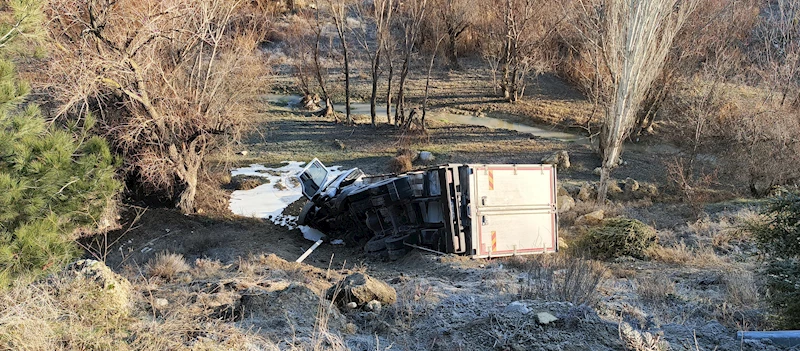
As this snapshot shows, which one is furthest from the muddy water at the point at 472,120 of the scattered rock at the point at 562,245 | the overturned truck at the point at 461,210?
the overturned truck at the point at 461,210

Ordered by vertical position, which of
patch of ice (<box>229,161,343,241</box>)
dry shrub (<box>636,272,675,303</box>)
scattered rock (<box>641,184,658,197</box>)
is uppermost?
dry shrub (<box>636,272,675,303</box>)

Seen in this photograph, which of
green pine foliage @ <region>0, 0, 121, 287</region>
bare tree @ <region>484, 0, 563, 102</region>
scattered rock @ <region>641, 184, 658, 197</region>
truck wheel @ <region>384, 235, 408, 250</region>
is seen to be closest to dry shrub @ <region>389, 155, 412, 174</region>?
scattered rock @ <region>641, 184, 658, 197</region>

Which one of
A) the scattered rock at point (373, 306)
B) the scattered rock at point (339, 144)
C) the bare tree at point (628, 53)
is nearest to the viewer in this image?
the scattered rock at point (373, 306)

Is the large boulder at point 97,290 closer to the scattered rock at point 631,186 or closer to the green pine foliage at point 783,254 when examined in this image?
the green pine foliage at point 783,254

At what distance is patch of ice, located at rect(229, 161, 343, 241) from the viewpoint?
14.8m

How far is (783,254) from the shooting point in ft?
19.3

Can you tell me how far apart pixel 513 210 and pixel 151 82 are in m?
9.17

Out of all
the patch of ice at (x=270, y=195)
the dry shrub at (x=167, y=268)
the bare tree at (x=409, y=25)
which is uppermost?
the bare tree at (x=409, y=25)

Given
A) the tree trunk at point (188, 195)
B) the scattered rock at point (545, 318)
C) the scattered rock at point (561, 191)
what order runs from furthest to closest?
the scattered rock at point (561, 191), the tree trunk at point (188, 195), the scattered rock at point (545, 318)

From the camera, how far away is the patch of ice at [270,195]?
14.8m

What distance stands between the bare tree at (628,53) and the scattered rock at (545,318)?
502 inches

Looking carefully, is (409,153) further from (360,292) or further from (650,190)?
(360,292)

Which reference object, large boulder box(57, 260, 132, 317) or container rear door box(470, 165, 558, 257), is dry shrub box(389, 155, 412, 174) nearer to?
container rear door box(470, 165, 558, 257)

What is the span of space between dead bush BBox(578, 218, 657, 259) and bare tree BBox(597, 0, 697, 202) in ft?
19.1
